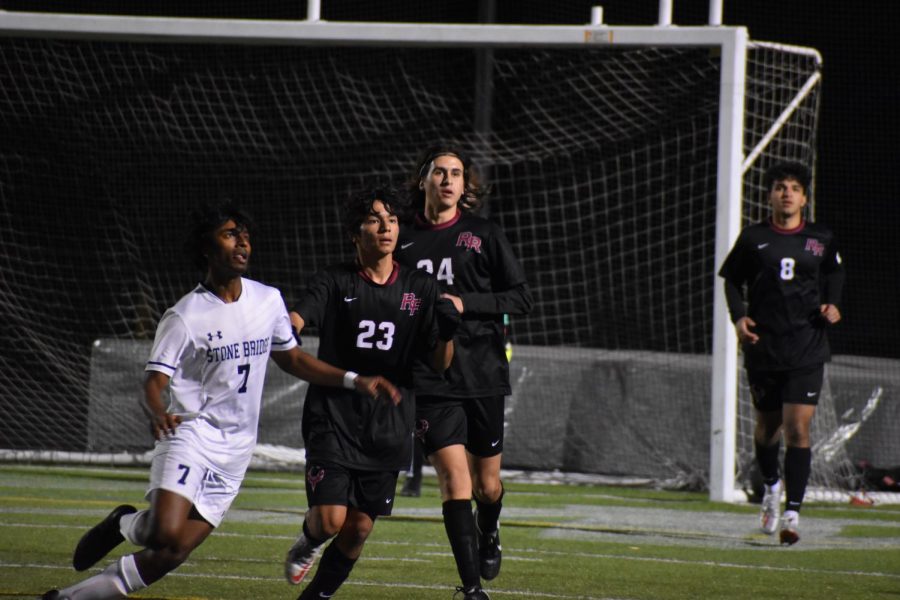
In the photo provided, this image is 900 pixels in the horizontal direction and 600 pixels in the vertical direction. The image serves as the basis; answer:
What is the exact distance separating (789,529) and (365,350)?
3918mm

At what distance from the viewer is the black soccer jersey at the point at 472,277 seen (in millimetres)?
5992

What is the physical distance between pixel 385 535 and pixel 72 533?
180cm

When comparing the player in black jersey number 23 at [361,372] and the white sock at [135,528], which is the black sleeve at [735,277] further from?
the white sock at [135,528]

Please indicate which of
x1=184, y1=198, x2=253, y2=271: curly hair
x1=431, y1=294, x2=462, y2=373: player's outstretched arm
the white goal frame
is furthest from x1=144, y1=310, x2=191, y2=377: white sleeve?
the white goal frame

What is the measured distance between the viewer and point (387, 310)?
5223 millimetres

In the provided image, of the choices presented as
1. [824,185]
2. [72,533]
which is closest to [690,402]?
[824,185]

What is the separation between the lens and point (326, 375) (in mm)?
4965

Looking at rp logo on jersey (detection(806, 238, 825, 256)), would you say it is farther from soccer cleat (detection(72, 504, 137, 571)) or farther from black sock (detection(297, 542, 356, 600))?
soccer cleat (detection(72, 504, 137, 571))

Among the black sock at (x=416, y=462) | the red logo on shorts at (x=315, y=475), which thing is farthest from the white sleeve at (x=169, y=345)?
the black sock at (x=416, y=462)

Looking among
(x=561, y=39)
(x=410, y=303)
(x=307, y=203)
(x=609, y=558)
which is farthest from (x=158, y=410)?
(x=307, y=203)

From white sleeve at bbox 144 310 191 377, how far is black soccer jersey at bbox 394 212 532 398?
60.1 inches

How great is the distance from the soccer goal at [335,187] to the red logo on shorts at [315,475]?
618 centimetres

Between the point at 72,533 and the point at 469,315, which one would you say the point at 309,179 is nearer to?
the point at 72,533

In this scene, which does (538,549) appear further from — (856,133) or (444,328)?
(856,133)
